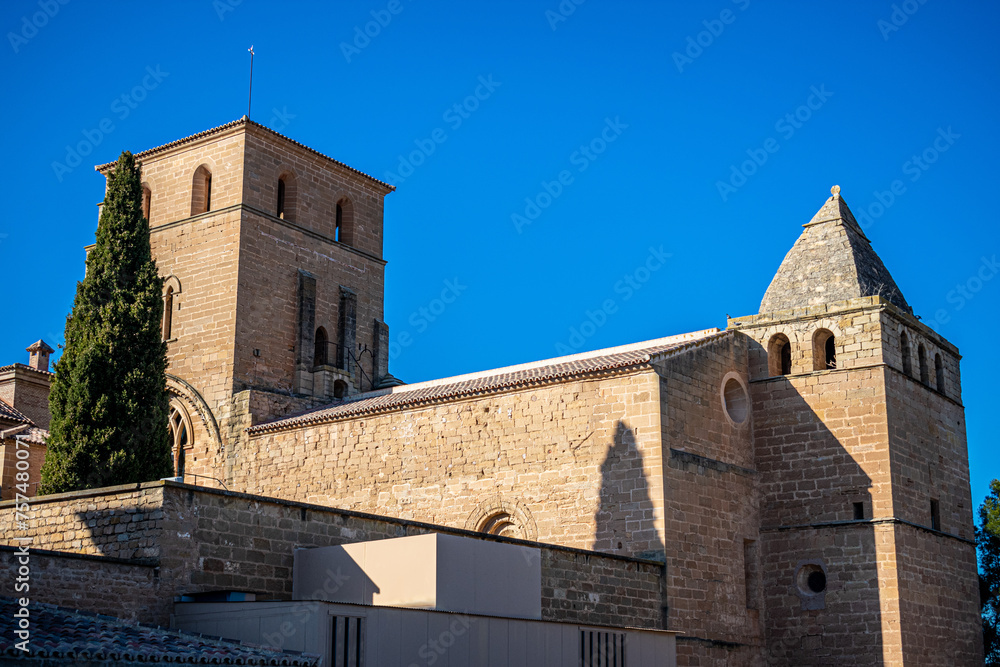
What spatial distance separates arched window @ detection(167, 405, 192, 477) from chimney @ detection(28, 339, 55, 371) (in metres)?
7.58

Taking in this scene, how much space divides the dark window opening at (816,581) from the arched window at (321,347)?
1290cm

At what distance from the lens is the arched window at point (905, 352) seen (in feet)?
75.3

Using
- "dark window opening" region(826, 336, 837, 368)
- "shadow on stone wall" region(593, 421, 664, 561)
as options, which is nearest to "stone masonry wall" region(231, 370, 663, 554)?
"shadow on stone wall" region(593, 421, 664, 561)

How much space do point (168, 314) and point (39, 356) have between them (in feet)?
22.8

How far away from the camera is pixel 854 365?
2214 cm

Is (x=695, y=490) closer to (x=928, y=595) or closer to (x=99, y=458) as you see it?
(x=928, y=595)

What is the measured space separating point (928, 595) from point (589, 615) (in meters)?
7.28

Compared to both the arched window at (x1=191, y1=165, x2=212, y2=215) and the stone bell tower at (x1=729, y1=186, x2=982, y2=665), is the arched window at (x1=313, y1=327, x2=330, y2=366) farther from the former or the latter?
the stone bell tower at (x1=729, y1=186, x2=982, y2=665)

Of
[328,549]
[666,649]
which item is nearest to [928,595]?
[666,649]

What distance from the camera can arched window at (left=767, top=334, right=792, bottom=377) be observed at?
75.8ft

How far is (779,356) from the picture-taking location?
23406mm

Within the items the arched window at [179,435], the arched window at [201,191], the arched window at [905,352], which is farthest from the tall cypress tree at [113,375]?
the arched window at [905,352]

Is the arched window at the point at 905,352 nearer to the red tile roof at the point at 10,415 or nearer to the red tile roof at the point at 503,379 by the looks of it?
the red tile roof at the point at 503,379

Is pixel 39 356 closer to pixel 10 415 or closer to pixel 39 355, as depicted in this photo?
pixel 39 355
